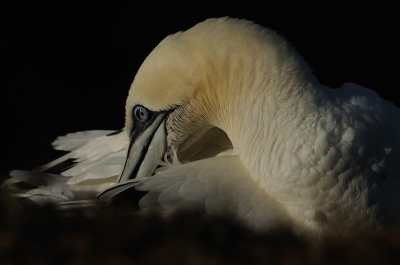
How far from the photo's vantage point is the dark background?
13.1 feet

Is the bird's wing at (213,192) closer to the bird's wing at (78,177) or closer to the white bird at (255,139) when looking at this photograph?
the white bird at (255,139)

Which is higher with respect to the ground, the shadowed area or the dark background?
the dark background

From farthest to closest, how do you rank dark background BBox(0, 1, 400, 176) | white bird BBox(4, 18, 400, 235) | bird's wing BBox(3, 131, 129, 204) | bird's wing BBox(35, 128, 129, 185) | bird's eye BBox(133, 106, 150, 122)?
dark background BBox(0, 1, 400, 176) < bird's wing BBox(35, 128, 129, 185) < bird's wing BBox(3, 131, 129, 204) < bird's eye BBox(133, 106, 150, 122) < white bird BBox(4, 18, 400, 235)

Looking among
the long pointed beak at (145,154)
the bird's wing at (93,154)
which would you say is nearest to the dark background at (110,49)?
the bird's wing at (93,154)

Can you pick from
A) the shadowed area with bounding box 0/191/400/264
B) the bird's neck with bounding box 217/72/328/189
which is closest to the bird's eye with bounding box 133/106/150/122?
the bird's neck with bounding box 217/72/328/189

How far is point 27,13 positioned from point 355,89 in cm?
256

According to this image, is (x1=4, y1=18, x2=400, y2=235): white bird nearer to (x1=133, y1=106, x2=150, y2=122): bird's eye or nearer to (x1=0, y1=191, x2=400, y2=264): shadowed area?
(x1=133, y1=106, x2=150, y2=122): bird's eye

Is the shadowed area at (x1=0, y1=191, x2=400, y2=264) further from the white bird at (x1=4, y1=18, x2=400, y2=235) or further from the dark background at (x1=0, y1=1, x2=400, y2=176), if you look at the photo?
the dark background at (x1=0, y1=1, x2=400, y2=176)

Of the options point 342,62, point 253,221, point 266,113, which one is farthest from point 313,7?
point 253,221

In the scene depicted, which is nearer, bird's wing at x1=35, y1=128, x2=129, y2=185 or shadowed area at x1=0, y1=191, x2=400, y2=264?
shadowed area at x1=0, y1=191, x2=400, y2=264

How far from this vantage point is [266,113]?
201 cm

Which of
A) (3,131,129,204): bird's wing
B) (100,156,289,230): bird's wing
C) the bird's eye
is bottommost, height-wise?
(100,156,289,230): bird's wing

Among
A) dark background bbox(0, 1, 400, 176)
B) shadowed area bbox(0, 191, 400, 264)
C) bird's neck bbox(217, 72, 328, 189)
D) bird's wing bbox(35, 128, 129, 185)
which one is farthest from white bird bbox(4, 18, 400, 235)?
dark background bbox(0, 1, 400, 176)

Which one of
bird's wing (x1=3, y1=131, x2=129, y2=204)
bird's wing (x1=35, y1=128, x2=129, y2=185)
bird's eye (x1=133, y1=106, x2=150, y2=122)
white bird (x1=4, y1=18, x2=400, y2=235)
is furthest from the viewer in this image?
bird's wing (x1=35, y1=128, x2=129, y2=185)
